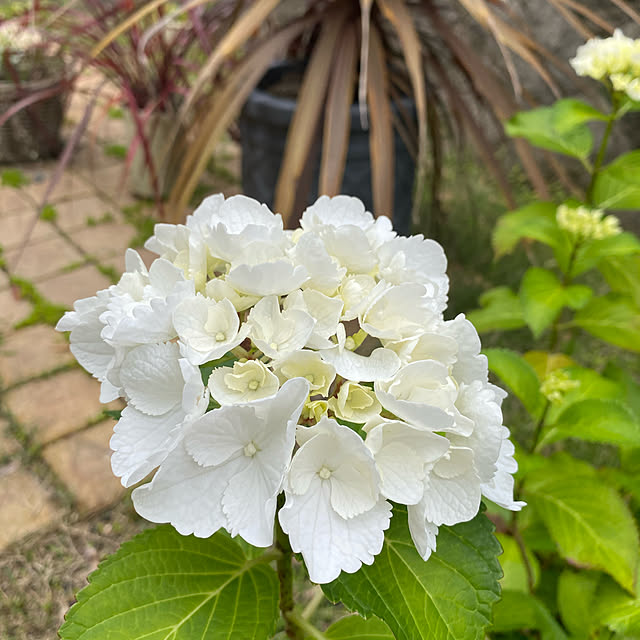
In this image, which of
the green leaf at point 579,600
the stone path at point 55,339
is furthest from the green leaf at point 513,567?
the stone path at point 55,339

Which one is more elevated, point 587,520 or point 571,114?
point 571,114

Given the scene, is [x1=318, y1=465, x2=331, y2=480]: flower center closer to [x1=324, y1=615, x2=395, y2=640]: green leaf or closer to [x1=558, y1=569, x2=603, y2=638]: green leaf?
[x1=324, y1=615, x2=395, y2=640]: green leaf

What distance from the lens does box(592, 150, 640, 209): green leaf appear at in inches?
45.9

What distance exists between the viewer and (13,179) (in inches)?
103

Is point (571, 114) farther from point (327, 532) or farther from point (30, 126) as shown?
point (30, 126)

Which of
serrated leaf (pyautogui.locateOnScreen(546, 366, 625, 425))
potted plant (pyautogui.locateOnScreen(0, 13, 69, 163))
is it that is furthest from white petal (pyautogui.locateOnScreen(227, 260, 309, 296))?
potted plant (pyautogui.locateOnScreen(0, 13, 69, 163))

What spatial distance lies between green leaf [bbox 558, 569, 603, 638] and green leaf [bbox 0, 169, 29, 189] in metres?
2.47

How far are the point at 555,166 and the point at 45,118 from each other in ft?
7.05

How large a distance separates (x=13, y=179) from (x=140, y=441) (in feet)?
8.19

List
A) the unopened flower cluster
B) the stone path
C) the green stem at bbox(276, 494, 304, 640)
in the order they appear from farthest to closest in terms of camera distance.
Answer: the stone path < the unopened flower cluster < the green stem at bbox(276, 494, 304, 640)

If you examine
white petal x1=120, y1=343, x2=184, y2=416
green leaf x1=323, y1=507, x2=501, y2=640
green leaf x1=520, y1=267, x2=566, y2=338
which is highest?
white petal x1=120, y1=343, x2=184, y2=416

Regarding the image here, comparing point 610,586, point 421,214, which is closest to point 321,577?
point 610,586

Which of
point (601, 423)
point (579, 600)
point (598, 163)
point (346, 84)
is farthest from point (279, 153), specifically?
point (579, 600)

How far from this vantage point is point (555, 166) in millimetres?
1686
